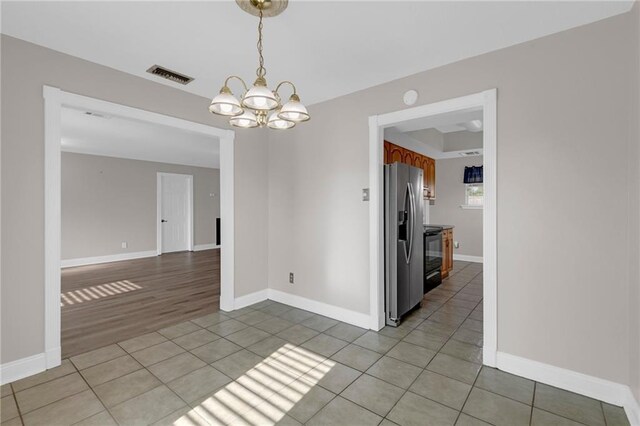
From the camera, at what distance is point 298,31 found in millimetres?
2180

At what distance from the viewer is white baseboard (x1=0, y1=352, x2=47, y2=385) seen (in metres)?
2.15

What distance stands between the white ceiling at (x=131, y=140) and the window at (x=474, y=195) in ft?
18.5

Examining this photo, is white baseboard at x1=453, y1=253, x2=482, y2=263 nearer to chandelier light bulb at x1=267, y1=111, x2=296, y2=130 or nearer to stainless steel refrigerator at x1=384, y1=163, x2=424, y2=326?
stainless steel refrigerator at x1=384, y1=163, x2=424, y2=326

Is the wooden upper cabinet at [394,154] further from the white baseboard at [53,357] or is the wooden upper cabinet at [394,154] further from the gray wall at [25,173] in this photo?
the white baseboard at [53,357]

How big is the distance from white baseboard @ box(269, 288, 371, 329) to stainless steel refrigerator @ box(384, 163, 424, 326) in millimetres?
294

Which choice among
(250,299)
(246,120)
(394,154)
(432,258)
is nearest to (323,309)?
(250,299)

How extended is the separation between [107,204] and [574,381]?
341 inches

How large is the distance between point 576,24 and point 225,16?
2.42 m


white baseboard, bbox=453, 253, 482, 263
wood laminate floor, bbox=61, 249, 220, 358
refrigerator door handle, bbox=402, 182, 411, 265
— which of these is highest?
refrigerator door handle, bbox=402, 182, 411, 265

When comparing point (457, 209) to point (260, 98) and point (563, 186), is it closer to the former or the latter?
point (563, 186)

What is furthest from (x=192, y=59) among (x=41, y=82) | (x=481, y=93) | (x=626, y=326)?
(x=626, y=326)

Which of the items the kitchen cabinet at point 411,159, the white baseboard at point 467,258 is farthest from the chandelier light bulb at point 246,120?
the white baseboard at point 467,258

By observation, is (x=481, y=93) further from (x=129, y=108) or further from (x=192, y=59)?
(x=129, y=108)

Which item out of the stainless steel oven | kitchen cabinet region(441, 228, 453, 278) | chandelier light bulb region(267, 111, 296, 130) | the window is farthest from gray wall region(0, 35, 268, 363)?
the window
